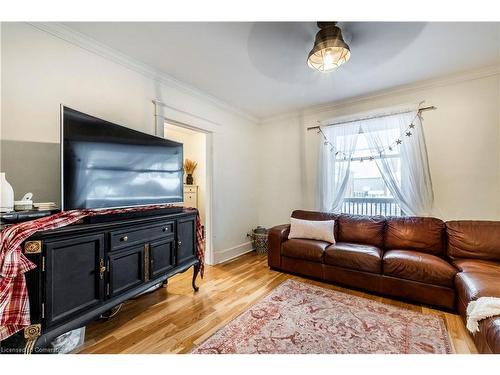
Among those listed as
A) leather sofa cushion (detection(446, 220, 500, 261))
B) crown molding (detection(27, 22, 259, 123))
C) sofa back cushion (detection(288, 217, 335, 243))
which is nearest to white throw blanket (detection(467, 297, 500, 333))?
leather sofa cushion (detection(446, 220, 500, 261))

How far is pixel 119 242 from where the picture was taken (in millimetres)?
1600

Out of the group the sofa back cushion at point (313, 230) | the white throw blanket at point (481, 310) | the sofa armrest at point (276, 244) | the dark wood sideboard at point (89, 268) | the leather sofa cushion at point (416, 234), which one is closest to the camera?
the dark wood sideboard at point (89, 268)

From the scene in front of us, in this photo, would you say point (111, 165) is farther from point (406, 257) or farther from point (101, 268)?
point (406, 257)

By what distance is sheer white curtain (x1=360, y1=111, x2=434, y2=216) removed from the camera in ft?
8.99

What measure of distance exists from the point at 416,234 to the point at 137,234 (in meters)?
3.03

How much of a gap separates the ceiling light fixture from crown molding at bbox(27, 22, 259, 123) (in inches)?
65.5

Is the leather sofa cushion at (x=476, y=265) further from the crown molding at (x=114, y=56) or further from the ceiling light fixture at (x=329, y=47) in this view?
the crown molding at (x=114, y=56)

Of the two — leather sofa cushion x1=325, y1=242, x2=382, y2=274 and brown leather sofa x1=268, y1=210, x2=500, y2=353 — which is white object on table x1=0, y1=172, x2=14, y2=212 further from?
leather sofa cushion x1=325, y1=242, x2=382, y2=274

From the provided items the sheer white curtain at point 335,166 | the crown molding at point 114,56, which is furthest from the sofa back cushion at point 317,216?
Answer: the crown molding at point 114,56

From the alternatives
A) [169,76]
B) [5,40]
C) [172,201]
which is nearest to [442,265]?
[172,201]

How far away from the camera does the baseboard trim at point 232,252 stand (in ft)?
10.9

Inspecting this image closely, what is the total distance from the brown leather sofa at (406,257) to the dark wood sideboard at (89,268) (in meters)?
1.66
